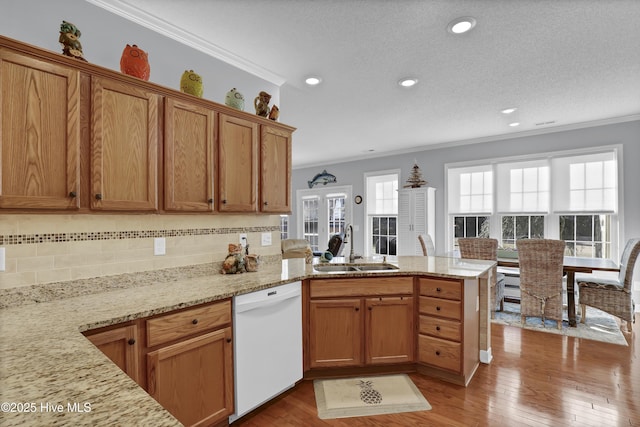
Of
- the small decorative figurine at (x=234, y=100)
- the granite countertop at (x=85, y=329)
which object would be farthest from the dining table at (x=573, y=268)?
the small decorative figurine at (x=234, y=100)

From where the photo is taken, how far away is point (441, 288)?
2566 millimetres

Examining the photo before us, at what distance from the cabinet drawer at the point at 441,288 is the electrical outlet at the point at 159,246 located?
205 cm

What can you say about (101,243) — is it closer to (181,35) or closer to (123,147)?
(123,147)

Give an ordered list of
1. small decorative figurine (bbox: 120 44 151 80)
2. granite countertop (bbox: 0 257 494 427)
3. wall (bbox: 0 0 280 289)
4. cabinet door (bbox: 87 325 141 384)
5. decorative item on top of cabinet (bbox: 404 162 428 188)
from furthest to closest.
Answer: decorative item on top of cabinet (bbox: 404 162 428 188)
small decorative figurine (bbox: 120 44 151 80)
wall (bbox: 0 0 280 289)
cabinet door (bbox: 87 325 141 384)
granite countertop (bbox: 0 257 494 427)

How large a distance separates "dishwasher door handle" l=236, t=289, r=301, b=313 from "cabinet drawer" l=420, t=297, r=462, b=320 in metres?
1.07

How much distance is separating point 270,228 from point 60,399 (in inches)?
94.3

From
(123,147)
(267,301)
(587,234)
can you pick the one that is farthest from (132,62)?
(587,234)

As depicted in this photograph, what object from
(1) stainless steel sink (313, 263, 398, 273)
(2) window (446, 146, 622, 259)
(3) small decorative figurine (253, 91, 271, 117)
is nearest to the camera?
(3) small decorative figurine (253, 91, 271, 117)

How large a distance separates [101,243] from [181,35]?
5.45 feet

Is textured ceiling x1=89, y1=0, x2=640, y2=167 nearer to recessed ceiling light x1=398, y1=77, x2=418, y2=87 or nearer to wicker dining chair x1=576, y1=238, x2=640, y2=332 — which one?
recessed ceiling light x1=398, y1=77, x2=418, y2=87

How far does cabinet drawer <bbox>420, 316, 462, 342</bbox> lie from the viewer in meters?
2.50

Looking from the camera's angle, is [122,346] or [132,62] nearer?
[122,346]

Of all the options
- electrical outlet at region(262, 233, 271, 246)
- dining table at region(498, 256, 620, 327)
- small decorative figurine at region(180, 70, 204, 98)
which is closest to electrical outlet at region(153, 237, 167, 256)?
electrical outlet at region(262, 233, 271, 246)

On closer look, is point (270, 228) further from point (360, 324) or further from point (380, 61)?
point (380, 61)
